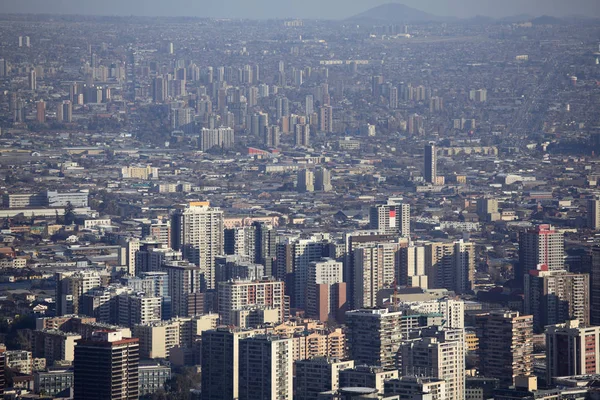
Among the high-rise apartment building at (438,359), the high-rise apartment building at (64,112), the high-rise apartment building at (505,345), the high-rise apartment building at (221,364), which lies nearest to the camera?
the high-rise apartment building at (438,359)

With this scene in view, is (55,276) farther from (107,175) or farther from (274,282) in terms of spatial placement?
(107,175)

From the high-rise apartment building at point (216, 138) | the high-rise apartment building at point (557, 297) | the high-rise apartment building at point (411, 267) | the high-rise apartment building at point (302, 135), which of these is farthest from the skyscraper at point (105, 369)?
the high-rise apartment building at point (302, 135)

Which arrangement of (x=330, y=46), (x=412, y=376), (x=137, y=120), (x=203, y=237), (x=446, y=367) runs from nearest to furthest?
1. (x=412, y=376)
2. (x=446, y=367)
3. (x=203, y=237)
4. (x=137, y=120)
5. (x=330, y=46)

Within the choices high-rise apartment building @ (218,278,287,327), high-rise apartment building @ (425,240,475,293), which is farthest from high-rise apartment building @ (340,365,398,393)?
high-rise apartment building @ (425,240,475,293)

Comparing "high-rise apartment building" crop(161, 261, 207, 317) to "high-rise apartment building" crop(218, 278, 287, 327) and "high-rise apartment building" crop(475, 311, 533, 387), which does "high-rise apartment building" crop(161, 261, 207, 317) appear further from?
"high-rise apartment building" crop(475, 311, 533, 387)

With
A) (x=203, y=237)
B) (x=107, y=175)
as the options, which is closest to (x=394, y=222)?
(x=203, y=237)

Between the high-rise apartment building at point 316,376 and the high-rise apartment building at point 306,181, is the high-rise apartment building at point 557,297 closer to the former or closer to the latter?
the high-rise apartment building at point 316,376
